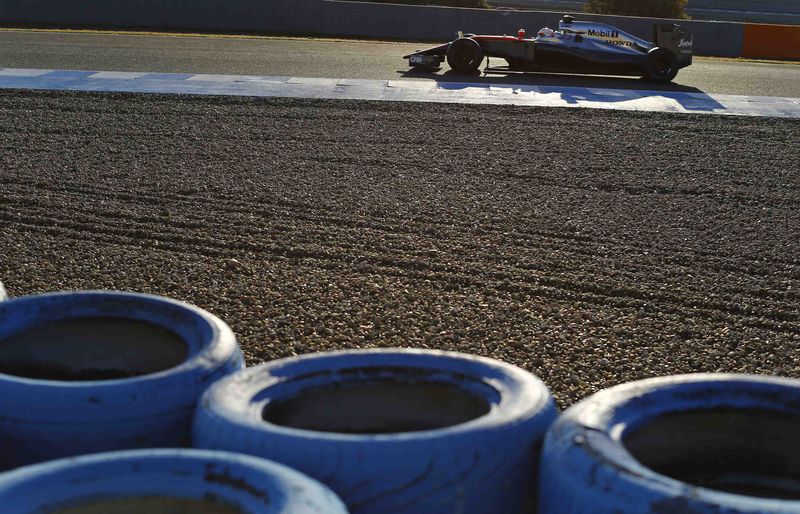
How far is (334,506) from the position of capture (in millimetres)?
Answer: 2064

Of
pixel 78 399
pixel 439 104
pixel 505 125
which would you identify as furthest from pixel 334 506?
pixel 439 104

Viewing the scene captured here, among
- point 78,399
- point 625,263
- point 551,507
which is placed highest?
point 78,399

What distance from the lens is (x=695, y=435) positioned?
8.45 feet

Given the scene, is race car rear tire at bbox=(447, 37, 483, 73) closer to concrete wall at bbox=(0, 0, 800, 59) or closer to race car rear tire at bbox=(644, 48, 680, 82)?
race car rear tire at bbox=(644, 48, 680, 82)

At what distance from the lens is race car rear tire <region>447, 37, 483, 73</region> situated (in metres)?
16.8

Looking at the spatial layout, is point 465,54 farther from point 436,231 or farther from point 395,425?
point 395,425

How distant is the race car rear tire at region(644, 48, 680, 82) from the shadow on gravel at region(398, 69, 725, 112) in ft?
0.63

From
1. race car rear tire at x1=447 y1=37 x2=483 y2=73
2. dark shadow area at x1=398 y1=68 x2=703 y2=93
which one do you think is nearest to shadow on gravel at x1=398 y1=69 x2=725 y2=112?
dark shadow area at x1=398 y1=68 x2=703 y2=93

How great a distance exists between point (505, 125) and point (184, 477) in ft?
31.6

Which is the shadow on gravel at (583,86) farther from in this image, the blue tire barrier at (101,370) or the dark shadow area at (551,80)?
the blue tire barrier at (101,370)

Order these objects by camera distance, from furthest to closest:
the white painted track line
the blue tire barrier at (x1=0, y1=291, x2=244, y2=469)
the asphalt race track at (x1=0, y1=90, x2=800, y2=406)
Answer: the white painted track line < the asphalt race track at (x1=0, y1=90, x2=800, y2=406) < the blue tire barrier at (x1=0, y1=291, x2=244, y2=469)

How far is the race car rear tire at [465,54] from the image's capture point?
55.2ft

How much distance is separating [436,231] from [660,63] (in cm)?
1073

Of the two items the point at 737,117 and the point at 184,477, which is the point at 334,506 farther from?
the point at 737,117
